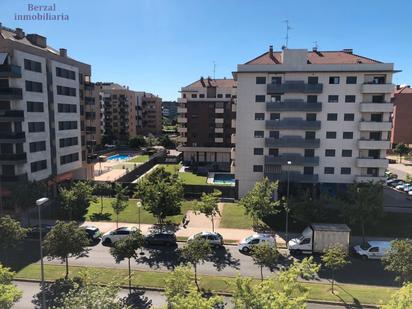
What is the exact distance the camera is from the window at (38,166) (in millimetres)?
45031

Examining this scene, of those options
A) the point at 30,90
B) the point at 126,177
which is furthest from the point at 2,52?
the point at 126,177

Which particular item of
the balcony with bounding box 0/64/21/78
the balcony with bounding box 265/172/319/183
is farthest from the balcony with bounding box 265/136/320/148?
the balcony with bounding box 0/64/21/78

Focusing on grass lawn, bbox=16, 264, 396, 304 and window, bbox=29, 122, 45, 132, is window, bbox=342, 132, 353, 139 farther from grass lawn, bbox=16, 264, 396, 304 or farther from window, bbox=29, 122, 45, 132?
window, bbox=29, 122, 45, 132

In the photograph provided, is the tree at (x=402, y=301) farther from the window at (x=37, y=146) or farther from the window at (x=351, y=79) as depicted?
the window at (x=37, y=146)

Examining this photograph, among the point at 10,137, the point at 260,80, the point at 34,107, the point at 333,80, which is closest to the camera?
the point at 10,137

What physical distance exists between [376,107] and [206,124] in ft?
150

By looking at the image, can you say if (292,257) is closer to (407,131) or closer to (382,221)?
(382,221)

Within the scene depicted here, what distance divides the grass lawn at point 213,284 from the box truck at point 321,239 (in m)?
6.19

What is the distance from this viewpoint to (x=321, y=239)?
31531 millimetres

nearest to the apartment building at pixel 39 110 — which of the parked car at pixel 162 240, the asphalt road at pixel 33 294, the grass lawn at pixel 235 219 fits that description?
the parked car at pixel 162 240

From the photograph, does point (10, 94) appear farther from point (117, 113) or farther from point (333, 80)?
point (117, 113)

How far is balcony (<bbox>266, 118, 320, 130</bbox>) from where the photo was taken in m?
47.7

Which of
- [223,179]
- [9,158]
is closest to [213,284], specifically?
[9,158]

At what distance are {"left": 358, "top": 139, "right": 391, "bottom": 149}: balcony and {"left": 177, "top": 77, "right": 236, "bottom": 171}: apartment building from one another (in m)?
40.2
